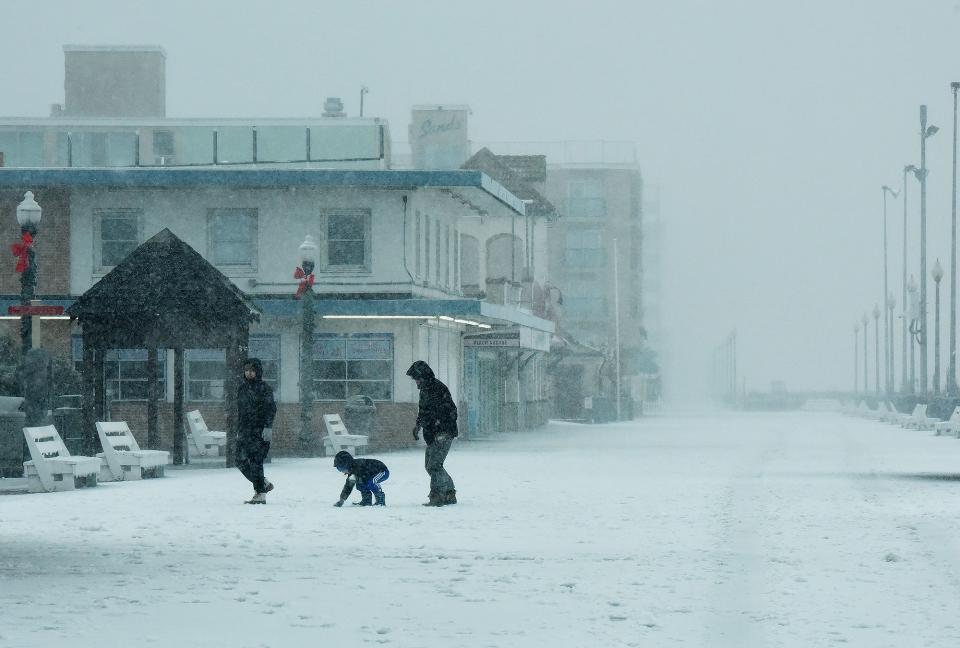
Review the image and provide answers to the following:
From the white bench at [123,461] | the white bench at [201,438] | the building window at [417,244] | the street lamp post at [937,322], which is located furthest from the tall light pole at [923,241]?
the white bench at [123,461]

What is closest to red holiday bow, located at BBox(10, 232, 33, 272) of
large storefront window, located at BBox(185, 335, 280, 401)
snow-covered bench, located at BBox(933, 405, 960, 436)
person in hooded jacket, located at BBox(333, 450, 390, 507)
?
person in hooded jacket, located at BBox(333, 450, 390, 507)

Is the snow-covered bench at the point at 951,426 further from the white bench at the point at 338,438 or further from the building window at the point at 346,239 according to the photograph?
the white bench at the point at 338,438

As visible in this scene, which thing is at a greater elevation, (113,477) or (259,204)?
(259,204)

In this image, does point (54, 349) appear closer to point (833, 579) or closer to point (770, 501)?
point (770, 501)

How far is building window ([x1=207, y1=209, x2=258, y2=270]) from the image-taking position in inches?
1681

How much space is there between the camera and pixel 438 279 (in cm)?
4641

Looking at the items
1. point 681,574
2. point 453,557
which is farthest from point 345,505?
point 681,574

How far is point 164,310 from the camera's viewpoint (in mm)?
31688

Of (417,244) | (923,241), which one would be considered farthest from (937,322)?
(417,244)

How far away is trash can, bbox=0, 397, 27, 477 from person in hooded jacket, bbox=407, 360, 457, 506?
7719mm

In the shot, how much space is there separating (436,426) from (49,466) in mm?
6469

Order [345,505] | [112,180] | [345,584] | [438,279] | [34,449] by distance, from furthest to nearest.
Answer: [438,279], [112,180], [34,449], [345,505], [345,584]

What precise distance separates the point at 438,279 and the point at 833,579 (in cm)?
3320

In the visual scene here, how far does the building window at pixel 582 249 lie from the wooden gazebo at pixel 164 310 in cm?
7727
